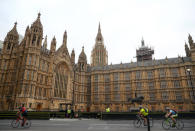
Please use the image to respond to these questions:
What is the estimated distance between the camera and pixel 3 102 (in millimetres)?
35719

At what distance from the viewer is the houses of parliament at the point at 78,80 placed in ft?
122

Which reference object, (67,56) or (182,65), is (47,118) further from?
(182,65)

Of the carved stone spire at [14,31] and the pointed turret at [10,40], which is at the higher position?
the carved stone spire at [14,31]

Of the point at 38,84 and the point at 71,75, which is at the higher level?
the point at 71,75

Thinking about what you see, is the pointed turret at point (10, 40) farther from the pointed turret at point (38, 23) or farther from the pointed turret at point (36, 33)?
the pointed turret at point (38, 23)

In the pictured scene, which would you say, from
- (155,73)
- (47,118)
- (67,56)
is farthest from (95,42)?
(47,118)

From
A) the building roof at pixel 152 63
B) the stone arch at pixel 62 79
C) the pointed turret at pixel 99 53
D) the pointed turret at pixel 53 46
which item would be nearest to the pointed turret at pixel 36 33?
the pointed turret at pixel 53 46

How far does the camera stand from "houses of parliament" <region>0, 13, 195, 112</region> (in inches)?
1460

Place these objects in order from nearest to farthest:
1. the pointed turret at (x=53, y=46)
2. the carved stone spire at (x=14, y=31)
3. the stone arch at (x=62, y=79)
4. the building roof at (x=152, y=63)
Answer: the carved stone spire at (x=14, y=31) → the stone arch at (x=62, y=79) → the pointed turret at (x=53, y=46) → the building roof at (x=152, y=63)

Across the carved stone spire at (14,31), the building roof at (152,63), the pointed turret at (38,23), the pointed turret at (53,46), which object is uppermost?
the pointed turret at (38,23)

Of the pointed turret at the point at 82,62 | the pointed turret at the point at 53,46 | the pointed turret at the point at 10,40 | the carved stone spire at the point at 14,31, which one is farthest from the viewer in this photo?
the pointed turret at the point at 82,62

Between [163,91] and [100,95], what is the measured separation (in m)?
23.5

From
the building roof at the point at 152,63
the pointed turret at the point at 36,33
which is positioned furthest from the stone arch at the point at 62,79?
the building roof at the point at 152,63

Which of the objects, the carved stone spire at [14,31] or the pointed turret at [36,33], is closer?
the pointed turret at [36,33]
